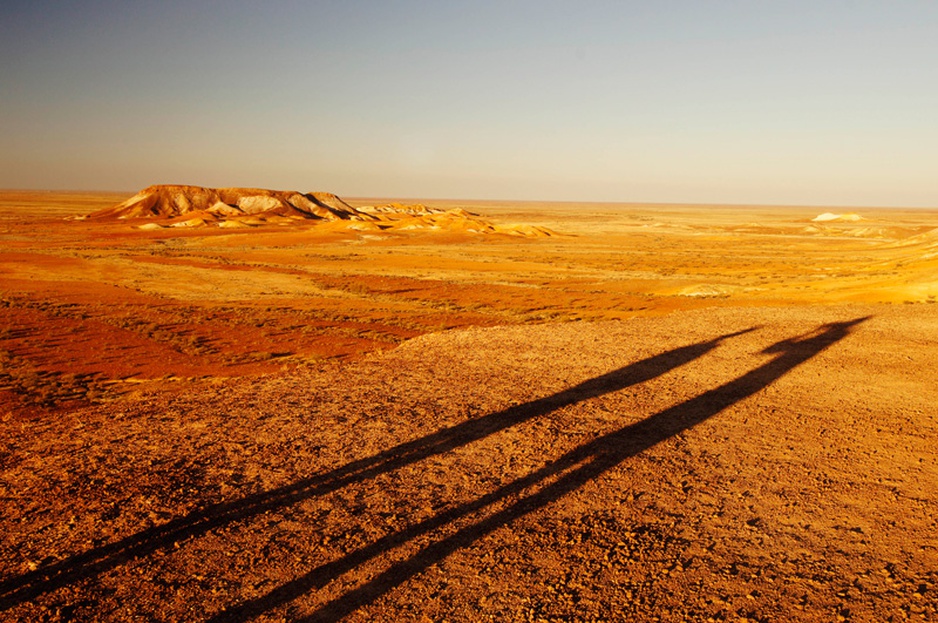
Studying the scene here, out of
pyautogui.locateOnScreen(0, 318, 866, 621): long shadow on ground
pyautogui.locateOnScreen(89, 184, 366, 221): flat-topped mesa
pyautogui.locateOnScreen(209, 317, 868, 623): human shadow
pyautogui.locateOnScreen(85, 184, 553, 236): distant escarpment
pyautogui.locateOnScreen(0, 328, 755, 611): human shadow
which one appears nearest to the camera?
pyautogui.locateOnScreen(209, 317, 868, 623): human shadow

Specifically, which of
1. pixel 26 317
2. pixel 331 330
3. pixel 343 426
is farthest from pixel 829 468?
pixel 26 317

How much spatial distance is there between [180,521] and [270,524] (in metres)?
0.89

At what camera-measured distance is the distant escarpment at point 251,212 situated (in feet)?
266

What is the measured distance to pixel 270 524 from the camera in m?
6.42

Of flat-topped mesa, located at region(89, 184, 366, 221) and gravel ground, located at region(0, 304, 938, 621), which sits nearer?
gravel ground, located at region(0, 304, 938, 621)

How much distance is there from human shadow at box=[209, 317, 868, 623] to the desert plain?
3 cm

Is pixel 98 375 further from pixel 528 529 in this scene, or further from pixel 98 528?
pixel 528 529

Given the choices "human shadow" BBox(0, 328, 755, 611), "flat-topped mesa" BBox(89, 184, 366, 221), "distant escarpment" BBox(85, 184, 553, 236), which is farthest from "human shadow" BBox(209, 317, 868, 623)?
"flat-topped mesa" BBox(89, 184, 366, 221)

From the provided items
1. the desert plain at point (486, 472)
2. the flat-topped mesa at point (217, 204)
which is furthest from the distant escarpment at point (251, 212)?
the desert plain at point (486, 472)

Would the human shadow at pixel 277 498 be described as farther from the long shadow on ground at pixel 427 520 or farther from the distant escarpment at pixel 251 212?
the distant escarpment at pixel 251 212

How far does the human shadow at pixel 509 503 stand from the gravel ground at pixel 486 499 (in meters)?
0.03

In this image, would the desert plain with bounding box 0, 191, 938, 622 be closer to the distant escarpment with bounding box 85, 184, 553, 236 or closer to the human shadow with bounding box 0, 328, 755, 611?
the human shadow with bounding box 0, 328, 755, 611

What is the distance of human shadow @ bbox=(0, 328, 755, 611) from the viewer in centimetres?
545

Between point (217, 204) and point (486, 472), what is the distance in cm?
9595
